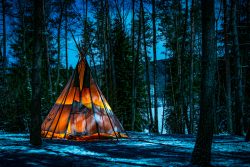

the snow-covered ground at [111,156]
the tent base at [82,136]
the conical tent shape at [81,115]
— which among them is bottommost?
the snow-covered ground at [111,156]

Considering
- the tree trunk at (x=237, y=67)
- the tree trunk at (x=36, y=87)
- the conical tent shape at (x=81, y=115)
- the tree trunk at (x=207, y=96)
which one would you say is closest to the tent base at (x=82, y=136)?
the conical tent shape at (x=81, y=115)

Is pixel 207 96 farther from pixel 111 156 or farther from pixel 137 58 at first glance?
pixel 137 58

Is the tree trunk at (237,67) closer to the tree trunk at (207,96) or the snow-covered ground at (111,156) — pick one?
the snow-covered ground at (111,156)

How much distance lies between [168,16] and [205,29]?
14.4m

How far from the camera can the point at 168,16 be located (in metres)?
20.5

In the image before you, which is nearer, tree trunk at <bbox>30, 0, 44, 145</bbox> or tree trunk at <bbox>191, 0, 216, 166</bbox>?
tree trunk at <bbox>191, 0, 216, 166</bbox>

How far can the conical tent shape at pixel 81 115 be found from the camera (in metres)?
11.4

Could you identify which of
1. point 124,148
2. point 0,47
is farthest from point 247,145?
point 0,47

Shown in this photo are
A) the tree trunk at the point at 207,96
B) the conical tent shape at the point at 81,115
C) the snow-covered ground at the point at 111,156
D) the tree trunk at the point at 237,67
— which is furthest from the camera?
the tree trunk at the point at 237,67

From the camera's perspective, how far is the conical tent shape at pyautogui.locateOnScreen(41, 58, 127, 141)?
448 inches

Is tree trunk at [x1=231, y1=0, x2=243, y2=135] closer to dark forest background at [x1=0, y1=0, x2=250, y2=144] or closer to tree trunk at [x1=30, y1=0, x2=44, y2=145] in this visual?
dark forest background at [x1=0, y1=0, x2=250, y2=144]

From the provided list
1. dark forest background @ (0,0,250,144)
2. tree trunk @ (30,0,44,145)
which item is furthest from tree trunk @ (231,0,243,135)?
tree trunk @ (30,0,44,145)

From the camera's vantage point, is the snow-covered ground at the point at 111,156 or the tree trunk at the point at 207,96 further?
the snow-covered ground at the point at 111,156

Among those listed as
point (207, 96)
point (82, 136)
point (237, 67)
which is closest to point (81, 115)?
point (82, 136)
